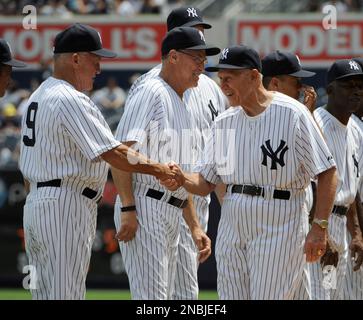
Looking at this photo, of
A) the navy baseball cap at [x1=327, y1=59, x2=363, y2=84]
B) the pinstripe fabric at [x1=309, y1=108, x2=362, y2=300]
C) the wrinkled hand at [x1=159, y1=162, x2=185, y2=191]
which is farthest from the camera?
the navy baseball cap at [x1=327, y1=59, x2=363, y2=84]

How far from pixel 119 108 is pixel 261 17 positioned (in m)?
5.12

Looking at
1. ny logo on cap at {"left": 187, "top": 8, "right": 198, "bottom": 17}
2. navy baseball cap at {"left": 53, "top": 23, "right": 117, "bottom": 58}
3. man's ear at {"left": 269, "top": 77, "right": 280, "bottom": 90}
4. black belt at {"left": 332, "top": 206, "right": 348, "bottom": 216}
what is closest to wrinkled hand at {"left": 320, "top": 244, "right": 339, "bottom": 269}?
black belt at {"left": 332, "top": 206, "right": 348, "bottom": 216}

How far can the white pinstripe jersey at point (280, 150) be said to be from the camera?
20.5ft

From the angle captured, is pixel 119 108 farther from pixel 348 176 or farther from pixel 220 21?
pixel 348 176

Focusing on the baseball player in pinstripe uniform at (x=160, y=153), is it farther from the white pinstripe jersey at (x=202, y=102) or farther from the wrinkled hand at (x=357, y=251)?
the wrinkled hand at (x=357, y=251)

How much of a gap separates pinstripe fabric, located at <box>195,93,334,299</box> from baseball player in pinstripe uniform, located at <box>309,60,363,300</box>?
985mm

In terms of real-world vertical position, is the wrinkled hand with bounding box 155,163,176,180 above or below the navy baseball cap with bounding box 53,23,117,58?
below

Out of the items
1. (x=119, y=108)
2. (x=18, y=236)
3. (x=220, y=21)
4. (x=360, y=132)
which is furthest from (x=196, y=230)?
(x=220, y=21)

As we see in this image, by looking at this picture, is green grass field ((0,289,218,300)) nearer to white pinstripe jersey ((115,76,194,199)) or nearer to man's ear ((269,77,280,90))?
man's ear ((269,77,280,90))

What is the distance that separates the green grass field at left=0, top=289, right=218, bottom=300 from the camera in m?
12.6

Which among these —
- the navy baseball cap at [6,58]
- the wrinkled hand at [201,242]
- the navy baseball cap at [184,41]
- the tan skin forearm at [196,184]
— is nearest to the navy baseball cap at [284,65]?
the navy baseball cap at [184,41]

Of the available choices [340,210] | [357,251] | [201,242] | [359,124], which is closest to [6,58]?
[201,242]

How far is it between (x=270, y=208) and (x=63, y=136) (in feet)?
4.87

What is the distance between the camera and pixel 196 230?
7.29m
